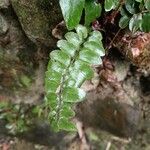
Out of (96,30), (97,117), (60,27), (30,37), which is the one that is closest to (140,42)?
(96,30)

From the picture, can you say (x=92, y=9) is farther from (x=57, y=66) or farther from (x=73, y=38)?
(x=57, y=66)

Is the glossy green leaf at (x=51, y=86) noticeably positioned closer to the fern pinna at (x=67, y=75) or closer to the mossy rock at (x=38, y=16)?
the fern pinna at (x=67, y=75)

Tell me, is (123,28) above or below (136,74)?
above

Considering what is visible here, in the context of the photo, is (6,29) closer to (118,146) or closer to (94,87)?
(94,87)

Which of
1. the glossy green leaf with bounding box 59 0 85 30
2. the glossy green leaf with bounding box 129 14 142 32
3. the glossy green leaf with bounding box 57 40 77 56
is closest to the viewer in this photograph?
the glossy green leaf with bounding box 59 0 85 30

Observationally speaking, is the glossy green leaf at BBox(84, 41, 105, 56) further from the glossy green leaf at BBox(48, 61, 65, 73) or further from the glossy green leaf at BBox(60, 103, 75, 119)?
the glossy green leaf at BBox(60, 103, 75, 119)

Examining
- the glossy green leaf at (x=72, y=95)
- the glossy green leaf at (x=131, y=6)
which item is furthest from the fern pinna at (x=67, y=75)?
the glossy green leaf at (x=131, y=6)

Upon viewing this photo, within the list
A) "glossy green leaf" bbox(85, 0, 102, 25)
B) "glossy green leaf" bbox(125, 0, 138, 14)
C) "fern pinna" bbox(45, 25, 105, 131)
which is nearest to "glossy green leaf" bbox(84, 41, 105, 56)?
"fern pinna" bbox(45, 25, 105, 131)
